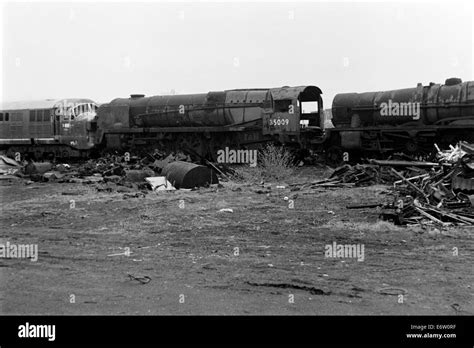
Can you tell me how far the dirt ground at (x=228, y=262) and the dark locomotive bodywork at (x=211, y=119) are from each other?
10184mm

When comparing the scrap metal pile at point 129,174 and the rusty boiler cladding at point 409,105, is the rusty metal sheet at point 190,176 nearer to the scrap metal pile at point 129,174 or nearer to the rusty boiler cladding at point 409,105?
the scrap metal pile at point 129,174

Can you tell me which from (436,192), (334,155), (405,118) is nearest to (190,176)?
(436,192)

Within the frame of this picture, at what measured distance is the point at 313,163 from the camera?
75.8 feet

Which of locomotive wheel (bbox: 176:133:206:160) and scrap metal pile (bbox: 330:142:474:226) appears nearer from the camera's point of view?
scrap metal pile (bbox: 330:142:474:226)

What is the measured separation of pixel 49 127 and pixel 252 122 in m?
11.9

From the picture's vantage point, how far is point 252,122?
23766 mm

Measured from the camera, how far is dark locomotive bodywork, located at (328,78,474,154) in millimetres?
20219

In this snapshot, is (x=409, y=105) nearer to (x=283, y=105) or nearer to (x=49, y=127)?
(x=283, y=105)

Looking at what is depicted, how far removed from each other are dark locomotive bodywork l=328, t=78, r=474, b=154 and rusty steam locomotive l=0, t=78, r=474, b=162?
0.04m

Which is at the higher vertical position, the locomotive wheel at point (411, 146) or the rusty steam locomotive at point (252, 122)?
the rusty steam locomotive at point (252, 122)

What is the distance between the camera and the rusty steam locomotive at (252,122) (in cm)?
2080

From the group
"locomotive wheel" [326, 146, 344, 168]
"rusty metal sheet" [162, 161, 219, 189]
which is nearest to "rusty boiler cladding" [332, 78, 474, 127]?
"locomotive wheel" [326, 146, 344, 168]

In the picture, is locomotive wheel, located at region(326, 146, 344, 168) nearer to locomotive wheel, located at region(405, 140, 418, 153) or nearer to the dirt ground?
locomotive wheel, located at region(405, 140, 418, 153)

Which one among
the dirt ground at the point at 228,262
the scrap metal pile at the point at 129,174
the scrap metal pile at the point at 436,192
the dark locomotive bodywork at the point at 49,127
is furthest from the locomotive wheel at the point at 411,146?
the dark locomotive bodywork at the point at 49,127
